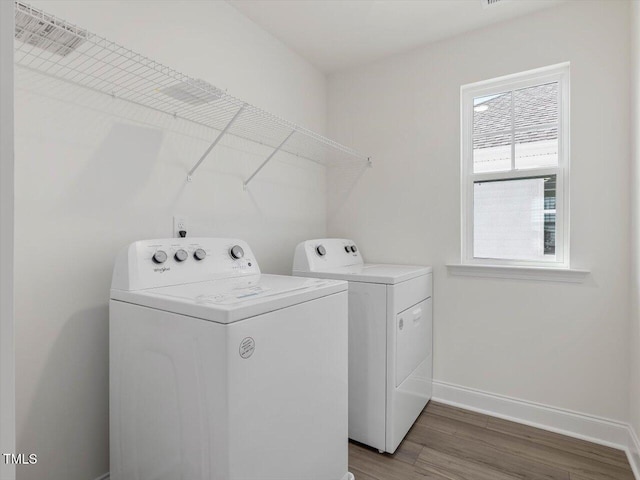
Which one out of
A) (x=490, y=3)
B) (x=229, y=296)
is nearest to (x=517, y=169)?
(x=490, y=3)

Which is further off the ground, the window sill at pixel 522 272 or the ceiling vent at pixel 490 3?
the ceiling vent at pixel 490 3

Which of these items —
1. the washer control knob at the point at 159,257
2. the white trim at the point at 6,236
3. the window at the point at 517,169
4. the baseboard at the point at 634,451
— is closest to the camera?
the white trim at the point at 6,236

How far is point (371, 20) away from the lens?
2096 millimetres

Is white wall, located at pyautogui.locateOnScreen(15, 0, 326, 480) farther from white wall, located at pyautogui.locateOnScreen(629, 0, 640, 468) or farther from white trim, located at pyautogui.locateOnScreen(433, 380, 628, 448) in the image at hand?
white wall, located at pyautogui.locateOnScreen(629, 0, 640, 468)

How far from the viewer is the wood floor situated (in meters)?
1.61

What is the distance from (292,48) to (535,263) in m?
2.17

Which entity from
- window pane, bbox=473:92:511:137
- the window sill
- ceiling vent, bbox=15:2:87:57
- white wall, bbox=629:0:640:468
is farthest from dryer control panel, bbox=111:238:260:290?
white wall, bbox=629:0:640:468

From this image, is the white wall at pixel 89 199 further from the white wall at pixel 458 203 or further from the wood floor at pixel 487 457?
the wood floor at pixel 487 457

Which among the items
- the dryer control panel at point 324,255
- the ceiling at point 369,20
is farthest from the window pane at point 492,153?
the dryer control panel at point 324,255

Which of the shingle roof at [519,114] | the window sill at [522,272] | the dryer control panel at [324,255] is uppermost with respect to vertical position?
the shingle roof at [519,114]

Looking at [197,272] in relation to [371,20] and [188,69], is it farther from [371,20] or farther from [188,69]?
[371,20]

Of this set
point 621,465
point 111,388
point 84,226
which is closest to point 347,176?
point 84,226

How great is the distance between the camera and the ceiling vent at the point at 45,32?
37.3 inches

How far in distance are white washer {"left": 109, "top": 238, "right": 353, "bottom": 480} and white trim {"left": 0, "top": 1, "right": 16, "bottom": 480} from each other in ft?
1.61
